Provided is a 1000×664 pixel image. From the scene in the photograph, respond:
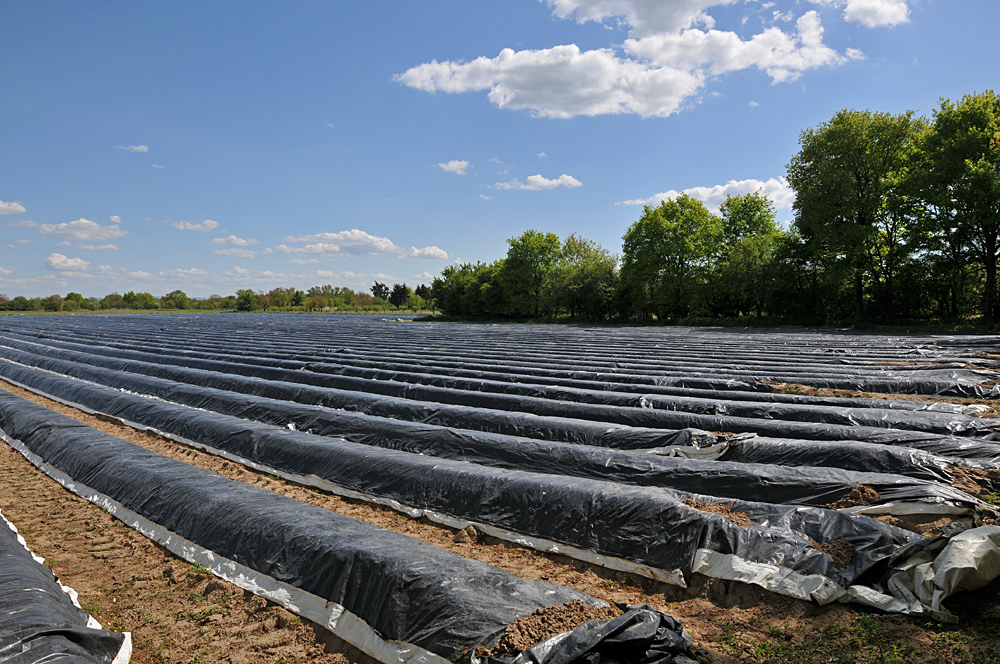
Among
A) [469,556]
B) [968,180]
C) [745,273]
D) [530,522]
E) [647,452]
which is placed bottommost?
[469,556]

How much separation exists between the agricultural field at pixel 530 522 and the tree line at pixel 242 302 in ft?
212

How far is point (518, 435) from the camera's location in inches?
292

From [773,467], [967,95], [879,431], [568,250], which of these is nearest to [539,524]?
[773,467]

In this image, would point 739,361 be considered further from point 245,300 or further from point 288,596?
point 245,300

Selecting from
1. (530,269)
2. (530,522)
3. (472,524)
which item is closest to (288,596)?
(472,524)

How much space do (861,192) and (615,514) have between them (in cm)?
3440

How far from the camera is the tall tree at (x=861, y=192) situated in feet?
96.4

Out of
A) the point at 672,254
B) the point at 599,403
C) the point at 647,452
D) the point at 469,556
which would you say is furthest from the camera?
the point at 672,254

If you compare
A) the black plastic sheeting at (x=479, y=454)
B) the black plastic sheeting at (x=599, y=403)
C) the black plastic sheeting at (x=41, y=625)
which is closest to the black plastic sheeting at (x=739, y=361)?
the black plastic sheeting at (x=599, y=403)

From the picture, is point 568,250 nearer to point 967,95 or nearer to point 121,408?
point 967,95

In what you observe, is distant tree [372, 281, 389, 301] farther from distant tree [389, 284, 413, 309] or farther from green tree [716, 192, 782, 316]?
green tree [716, 192, 782, 316]

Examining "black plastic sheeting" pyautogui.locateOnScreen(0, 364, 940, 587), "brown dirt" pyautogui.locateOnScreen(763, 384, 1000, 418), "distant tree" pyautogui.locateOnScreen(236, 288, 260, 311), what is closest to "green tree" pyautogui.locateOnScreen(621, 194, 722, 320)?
"brown dirt" pyautogui.locateOnScreen(763, 384, 1000, 418)

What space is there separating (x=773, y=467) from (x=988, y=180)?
2797cm

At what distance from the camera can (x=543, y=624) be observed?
2.96m
